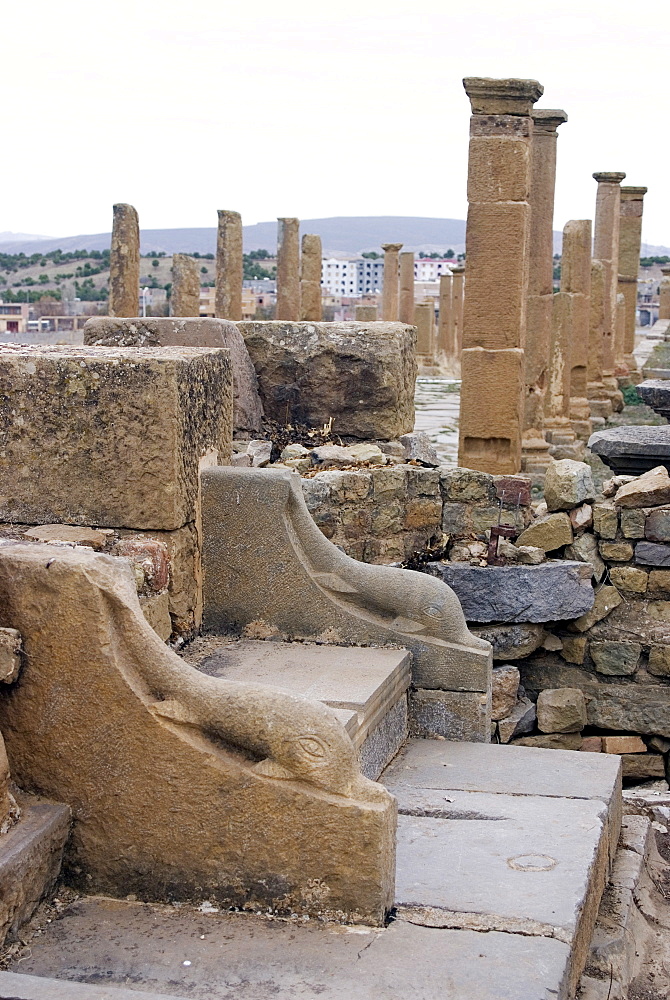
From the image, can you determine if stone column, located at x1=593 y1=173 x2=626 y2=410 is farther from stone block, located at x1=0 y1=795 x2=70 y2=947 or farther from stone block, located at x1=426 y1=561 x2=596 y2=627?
stone block, located at x1=0 y1=795 x2=70 y2=947

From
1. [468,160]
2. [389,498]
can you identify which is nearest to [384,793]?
[389,498]

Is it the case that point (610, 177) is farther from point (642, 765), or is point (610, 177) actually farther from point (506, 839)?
point (506, 839)

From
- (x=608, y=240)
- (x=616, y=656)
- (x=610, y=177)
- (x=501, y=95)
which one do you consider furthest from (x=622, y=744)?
(x=610, y=177)

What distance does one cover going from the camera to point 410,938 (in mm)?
2643

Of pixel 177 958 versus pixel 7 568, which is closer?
pixel 177 958

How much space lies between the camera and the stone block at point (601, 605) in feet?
21.5

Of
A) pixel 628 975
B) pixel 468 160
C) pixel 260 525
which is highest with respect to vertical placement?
pixel 468 160

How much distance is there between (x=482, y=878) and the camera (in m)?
3.02

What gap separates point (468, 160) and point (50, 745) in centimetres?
769

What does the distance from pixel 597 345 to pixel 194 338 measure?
12.7 m

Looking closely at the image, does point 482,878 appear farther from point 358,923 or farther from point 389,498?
point 389,498

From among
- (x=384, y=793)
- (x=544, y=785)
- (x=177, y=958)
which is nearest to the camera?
(x=177, y=958)

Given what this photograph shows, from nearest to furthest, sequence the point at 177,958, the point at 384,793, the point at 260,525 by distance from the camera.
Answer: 1. the point at 177,958
2. the point at 384,793
3. the point at 260,525

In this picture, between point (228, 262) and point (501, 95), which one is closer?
point (501, 95)
